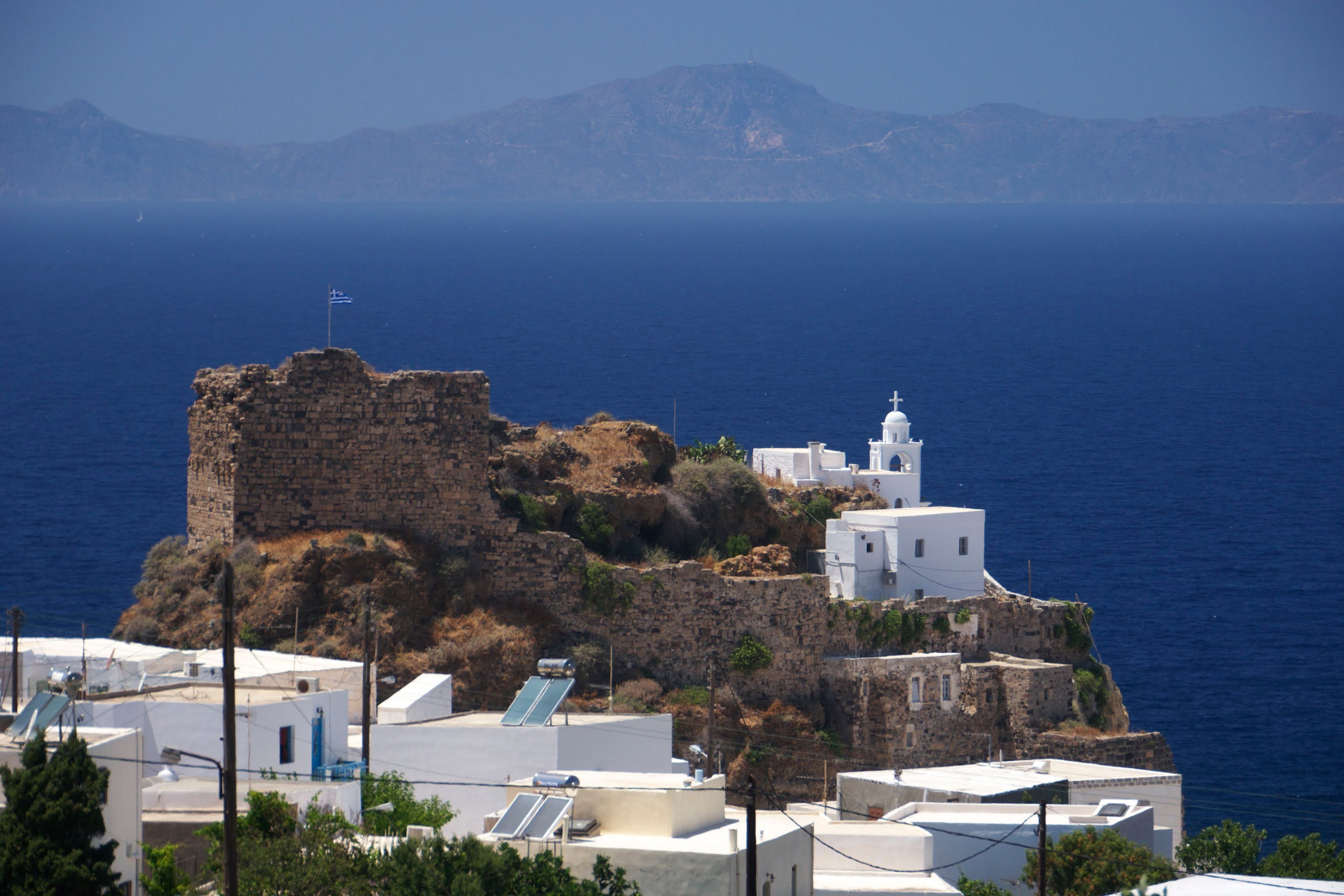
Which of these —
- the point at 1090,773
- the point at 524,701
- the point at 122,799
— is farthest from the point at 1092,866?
the point at 122,799

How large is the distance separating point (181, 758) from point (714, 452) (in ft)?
77.8

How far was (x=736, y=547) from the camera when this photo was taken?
5475 centimetres

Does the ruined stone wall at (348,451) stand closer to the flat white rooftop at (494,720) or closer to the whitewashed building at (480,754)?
the flat white rooftop at (494,720)

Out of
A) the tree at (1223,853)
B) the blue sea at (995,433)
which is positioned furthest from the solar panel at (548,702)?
the blue sea at (995,433)

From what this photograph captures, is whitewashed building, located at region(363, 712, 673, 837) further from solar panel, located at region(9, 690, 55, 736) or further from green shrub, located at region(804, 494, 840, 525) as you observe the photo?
green shrub, located at region(804, 494, 840, 525)

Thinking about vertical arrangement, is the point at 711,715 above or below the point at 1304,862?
above

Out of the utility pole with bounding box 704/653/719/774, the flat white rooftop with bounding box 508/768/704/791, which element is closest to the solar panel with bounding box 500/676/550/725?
the flat white rooftop with bounding box 508/768/704/791

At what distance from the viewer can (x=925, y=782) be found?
1815 inches

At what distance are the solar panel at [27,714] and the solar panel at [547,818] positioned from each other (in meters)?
7.92

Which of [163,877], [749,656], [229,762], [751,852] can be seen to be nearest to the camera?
[229,762]

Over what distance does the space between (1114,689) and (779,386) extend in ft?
255

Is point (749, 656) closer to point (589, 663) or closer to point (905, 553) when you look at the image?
point (589, 663)

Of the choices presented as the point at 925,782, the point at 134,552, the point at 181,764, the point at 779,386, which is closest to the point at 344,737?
the point at 181,764

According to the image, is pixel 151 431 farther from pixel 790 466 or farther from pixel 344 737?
pixel 344 737
